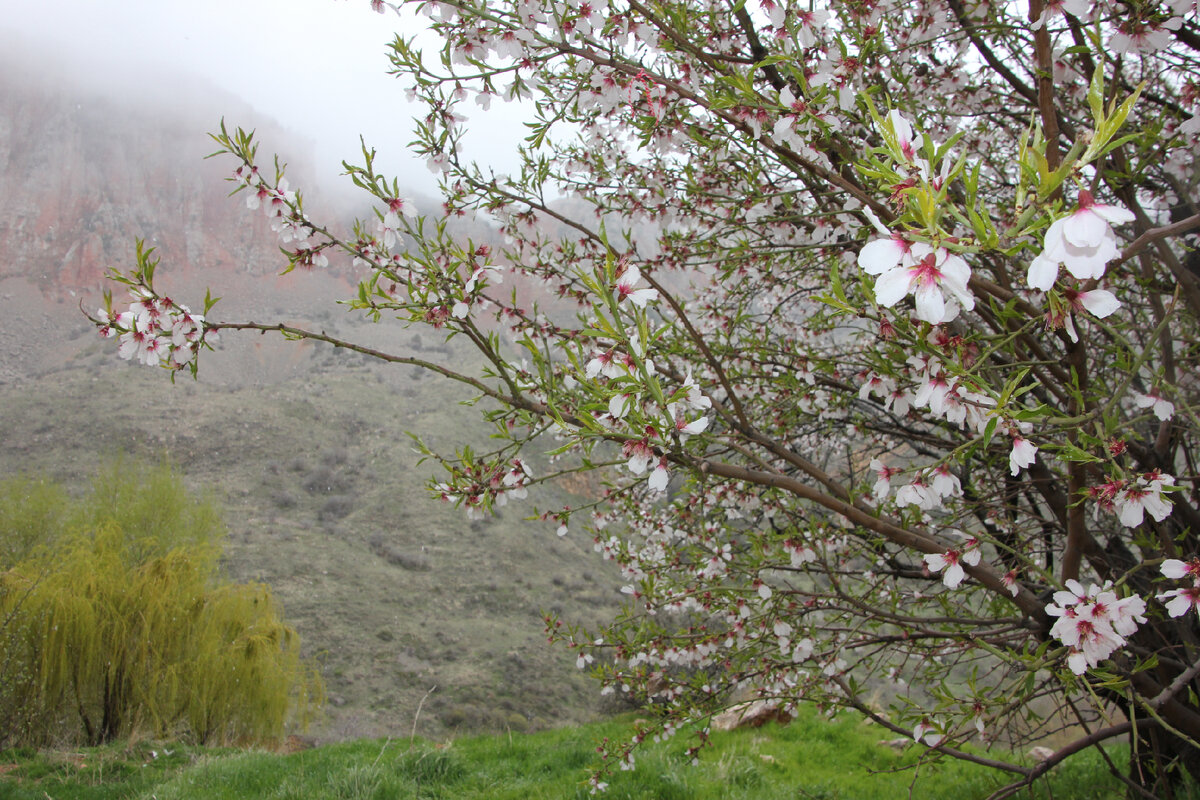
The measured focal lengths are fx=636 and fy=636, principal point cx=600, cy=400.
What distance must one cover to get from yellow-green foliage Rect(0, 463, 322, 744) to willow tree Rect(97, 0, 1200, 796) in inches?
242

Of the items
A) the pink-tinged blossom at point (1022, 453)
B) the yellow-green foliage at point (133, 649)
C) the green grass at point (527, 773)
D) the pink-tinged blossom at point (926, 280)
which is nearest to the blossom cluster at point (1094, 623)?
the pink-tinged blossom at point (1022, 453)

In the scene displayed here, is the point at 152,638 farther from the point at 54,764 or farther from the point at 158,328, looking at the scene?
the point at 158,328

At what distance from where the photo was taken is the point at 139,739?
6.77 meters

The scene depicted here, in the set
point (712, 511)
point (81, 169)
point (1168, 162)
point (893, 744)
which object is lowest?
point (893, 744)

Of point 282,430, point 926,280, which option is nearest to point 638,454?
point 926,280

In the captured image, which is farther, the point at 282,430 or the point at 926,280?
the point at 282,430

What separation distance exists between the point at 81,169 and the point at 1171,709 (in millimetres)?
44964

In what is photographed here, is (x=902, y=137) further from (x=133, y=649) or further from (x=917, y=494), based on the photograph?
(x=133, y=649)

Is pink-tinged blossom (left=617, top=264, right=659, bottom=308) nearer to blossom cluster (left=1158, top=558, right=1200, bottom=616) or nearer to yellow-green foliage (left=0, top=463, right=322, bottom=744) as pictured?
blossom cluster (left=1158, top=558, right=1200, bottom=616)

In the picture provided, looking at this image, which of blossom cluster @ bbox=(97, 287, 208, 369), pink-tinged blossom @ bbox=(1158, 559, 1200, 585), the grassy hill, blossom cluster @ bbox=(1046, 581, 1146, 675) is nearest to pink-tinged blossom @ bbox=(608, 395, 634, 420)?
blossom cluster @ bbox=(1046, 581, 1146, 675)

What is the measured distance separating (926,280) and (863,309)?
746 mm

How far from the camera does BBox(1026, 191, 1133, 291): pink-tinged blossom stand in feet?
2.42

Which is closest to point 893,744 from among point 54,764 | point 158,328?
point 158,328

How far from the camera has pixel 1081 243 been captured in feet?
2.44
